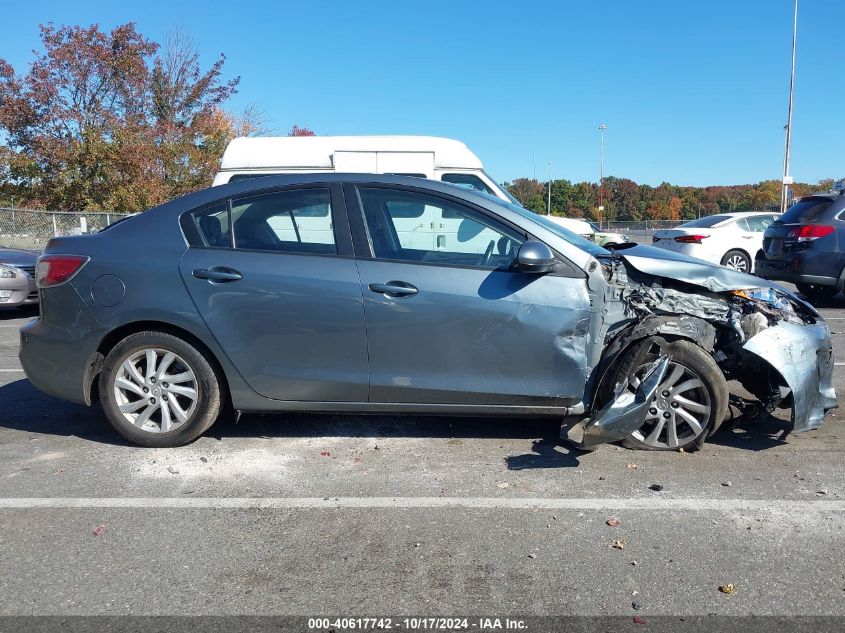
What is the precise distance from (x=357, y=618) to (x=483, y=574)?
59 centimetres

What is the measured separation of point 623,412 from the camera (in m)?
4.09

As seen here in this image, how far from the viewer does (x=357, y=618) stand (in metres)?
2.72

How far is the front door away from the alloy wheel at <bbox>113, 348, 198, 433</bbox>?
1191 millimetres

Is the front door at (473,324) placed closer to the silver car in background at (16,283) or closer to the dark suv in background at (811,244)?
the dark suv in background at (811,244)

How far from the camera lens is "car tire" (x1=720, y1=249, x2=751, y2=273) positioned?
1482 centimetres

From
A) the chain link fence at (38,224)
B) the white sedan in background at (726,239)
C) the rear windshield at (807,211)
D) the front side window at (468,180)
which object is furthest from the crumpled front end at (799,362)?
the chain link fence at (38,224)

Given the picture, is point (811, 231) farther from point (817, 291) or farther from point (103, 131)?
point (103, 131)

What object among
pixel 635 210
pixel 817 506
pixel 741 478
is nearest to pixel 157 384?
pixel 741 478

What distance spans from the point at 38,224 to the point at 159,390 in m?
16.9

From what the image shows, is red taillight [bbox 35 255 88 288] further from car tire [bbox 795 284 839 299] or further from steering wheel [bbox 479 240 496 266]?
car tire [bbox 795 284 839 299]

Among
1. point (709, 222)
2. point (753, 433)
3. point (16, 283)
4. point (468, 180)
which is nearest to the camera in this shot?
point (753, 433)

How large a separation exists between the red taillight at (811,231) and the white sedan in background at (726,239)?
4047mm

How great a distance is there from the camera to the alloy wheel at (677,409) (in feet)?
14.0

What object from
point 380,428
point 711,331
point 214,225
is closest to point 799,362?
point 711,331
